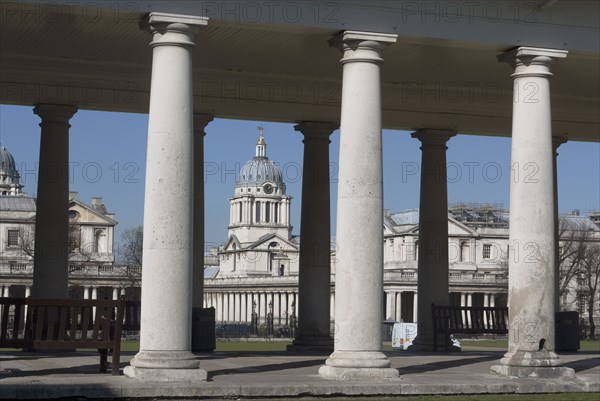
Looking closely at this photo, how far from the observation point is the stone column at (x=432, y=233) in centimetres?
5978

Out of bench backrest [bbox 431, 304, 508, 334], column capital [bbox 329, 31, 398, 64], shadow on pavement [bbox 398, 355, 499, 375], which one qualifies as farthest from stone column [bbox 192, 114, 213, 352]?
column capital [bbox 329, 31, 398, 64]

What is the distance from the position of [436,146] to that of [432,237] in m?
4.48

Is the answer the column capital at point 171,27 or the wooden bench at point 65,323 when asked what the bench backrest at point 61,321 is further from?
the column capital at point 171,27

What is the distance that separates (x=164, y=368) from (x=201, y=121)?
21.8 meters

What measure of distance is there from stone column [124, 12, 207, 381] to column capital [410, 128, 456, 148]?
24.2m

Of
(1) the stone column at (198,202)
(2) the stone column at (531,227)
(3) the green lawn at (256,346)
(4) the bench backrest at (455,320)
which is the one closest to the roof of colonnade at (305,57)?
(1) the stone column at (198,202)

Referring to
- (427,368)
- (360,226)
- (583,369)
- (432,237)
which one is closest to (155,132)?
(360,226)

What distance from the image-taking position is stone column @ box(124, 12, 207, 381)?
37.6 meters

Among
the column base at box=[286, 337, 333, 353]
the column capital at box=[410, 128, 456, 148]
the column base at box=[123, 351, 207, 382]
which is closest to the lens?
the column base at box=[123, 351, 207, 382]

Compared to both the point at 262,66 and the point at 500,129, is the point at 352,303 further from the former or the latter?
the point at 500,129

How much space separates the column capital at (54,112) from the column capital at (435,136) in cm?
1736

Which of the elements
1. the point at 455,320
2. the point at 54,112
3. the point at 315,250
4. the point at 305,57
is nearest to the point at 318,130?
the point at 315,250

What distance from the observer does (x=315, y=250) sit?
186 ft

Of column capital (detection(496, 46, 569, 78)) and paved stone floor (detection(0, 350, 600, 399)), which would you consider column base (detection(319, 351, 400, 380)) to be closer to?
paved stone floor (detection(0, 350, 600, 399))
